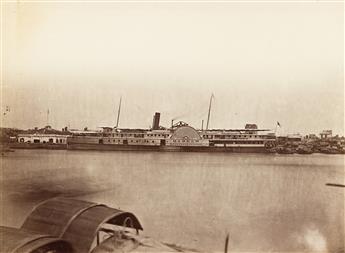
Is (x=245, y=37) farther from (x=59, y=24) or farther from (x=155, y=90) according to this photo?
Answer: (x=59, y=24)

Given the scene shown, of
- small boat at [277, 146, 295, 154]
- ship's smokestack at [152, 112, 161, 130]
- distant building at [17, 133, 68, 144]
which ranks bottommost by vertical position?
distant building at [17, 133, 68, 144]

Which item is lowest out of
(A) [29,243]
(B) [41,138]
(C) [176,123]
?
(A) [29,243]

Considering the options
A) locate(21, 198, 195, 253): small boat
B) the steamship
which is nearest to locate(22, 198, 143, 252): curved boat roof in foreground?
locate(21, 198, 195, 253): small boat

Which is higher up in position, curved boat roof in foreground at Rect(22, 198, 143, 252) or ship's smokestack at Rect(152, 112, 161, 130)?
ship's smokestack at Rect(152, 112, 161, 130)

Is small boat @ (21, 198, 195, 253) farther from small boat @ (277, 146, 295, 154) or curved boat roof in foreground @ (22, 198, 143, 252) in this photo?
small boat @ (277, 146, 295, 154)

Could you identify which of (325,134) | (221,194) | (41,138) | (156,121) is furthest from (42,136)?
(325,134)

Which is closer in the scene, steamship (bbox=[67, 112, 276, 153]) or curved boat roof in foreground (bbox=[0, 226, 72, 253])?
curved boat roof in foreground (bbox=[0, 226, 72, 253])

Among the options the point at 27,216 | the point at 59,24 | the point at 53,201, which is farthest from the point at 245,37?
the point at 27,216

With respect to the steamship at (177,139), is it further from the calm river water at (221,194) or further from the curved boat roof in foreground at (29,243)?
the curved boat roof in foreground at (29,243)

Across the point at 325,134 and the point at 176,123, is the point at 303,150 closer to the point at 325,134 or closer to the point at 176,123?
the point at 325,134
